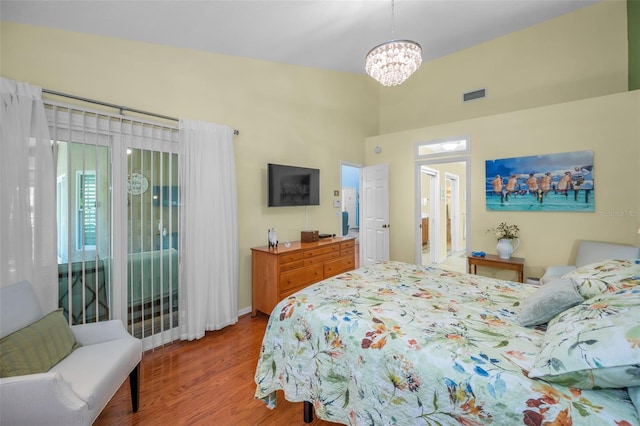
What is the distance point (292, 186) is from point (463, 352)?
2.96 meters

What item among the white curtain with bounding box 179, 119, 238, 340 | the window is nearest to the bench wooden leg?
the white curtain with bounding box 179, 119, 238, 340

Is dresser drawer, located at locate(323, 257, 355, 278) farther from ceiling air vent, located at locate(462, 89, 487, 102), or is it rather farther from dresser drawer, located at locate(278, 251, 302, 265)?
ceiling air vent, located at locate(462, 89, 487, 102)

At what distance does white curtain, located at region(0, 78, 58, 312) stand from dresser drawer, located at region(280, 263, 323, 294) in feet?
6.31

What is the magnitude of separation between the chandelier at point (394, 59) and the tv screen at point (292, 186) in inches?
65.8

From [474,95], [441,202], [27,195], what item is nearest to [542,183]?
[474,95]

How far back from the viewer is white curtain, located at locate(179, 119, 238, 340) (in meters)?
2.72

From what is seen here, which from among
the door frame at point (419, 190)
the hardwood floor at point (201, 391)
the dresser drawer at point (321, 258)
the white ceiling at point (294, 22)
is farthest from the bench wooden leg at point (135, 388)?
the door frame at point (419, 190)

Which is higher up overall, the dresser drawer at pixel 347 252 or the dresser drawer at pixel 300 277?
the dresser drawer at pixel 347 252

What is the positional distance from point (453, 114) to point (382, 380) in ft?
15.2

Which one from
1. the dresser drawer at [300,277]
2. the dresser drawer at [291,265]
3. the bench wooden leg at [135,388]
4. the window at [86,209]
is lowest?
the bench wooden leg at [135,388]

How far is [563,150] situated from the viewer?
3.44 m

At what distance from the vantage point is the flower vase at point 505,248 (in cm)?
366

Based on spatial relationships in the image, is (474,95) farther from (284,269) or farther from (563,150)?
(284,269)

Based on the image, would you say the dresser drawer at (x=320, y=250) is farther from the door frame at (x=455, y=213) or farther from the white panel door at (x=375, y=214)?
the door frame at (x=455, y=213)
